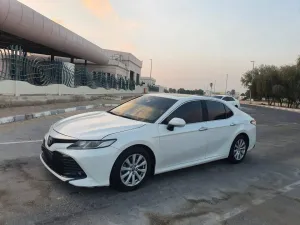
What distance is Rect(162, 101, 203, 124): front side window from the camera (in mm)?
5332

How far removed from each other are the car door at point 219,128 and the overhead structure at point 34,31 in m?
15.5

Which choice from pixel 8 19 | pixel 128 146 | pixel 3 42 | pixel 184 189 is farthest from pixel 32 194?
pixel 3 42

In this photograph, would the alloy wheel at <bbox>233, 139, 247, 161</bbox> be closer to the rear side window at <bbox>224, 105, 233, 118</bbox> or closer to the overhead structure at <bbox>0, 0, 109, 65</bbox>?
the rear side window at <bbox>224, 105, 233, 118</bbox>

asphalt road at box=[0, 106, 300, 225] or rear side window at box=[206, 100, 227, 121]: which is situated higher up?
rear side window at box=[206, 100, 227, 121]

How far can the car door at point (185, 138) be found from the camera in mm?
5004

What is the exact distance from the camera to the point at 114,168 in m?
4.34

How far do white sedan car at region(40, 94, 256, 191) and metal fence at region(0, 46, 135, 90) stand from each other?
9584mm

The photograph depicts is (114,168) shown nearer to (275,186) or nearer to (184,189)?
(184,189)

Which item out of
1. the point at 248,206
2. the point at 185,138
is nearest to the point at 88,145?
the point at 185,138

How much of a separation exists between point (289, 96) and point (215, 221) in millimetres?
49983

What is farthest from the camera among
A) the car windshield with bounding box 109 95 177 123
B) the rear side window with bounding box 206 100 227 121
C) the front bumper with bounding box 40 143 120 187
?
the rear side window with bounding box 206 100 227 121

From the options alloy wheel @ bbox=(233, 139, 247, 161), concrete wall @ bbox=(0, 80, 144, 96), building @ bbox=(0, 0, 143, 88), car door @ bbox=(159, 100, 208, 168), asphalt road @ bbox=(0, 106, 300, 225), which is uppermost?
building @ bbox=(0, 0, 143, 88)

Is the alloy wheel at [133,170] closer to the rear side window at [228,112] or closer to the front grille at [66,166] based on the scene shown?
the front grille at [66,166]

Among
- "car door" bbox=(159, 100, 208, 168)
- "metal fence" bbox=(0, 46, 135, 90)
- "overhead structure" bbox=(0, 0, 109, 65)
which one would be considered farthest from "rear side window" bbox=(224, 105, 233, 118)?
"overhead structure" bbox=(0, 0, 109, 65)
